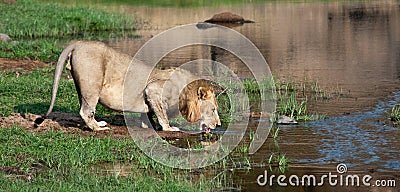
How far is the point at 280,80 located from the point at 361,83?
1.70 metres

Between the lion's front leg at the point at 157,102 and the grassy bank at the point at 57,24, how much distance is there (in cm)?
1093

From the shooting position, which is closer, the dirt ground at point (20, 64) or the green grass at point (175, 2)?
the dirt ground at point (20, 64)

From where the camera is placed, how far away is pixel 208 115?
1020 cm

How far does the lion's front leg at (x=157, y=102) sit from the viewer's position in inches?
398

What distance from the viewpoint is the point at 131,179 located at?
779 centimetres

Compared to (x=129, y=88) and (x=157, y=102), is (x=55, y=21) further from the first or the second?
(x=157, y=102)

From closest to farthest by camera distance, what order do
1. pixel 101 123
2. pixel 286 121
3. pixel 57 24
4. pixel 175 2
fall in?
pixel 101 123
pixel 286 121
pixel 57 24
pixel 175 2

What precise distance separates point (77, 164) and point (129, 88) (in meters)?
2.01

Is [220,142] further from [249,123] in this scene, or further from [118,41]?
[118,41]

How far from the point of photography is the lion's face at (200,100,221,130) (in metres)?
10.1

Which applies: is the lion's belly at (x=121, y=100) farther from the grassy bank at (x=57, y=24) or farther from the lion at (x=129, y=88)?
the grassy bank at (x=57, y=24)

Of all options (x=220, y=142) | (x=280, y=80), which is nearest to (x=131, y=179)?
(x=220, y=142)

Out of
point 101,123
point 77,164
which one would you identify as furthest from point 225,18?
point 77,164

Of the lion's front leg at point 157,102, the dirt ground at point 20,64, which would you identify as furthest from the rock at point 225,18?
the lion's front leg at point 157,102
